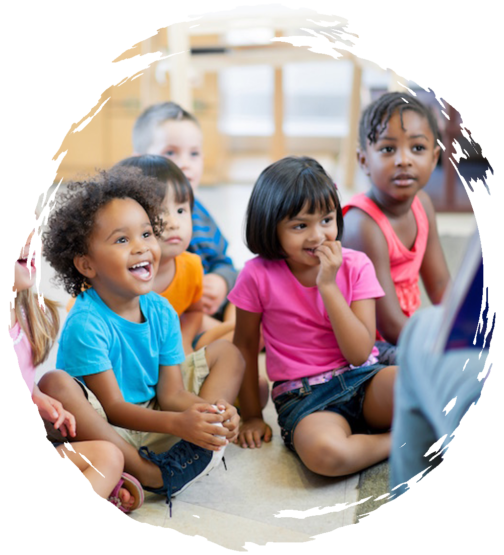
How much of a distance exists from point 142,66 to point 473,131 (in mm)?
312

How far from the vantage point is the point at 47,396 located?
779mm

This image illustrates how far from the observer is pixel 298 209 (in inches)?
34.1

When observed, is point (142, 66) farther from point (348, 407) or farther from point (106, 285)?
point (348, 407)

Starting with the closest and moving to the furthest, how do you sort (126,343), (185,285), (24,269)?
(24,269), (126,343), (185,285)

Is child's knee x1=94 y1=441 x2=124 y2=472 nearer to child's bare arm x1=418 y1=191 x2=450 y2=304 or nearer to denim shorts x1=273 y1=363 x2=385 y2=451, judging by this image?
denim shorts x1=273 y1=363 x2=385 y2=451

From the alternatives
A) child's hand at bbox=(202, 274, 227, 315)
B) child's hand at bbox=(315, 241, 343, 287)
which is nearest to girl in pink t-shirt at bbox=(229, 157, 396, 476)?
child's hand at bbox=(315, 241, 343, 287)

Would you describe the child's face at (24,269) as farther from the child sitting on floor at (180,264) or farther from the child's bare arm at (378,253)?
the child's bare arm at (378,253)

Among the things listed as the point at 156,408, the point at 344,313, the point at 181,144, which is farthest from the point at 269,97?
the point at 156,408

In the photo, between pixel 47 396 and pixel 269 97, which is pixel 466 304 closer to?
pixel 47 396

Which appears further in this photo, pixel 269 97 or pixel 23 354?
pixel 269 97

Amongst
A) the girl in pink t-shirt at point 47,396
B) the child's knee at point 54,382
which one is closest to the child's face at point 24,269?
the girl in pink t-shirt at point 47,396

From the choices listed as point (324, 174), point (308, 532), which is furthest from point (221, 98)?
point (308, 532)

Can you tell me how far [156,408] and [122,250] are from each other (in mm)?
191

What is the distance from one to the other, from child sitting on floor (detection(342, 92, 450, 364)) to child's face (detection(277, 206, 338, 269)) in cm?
5
